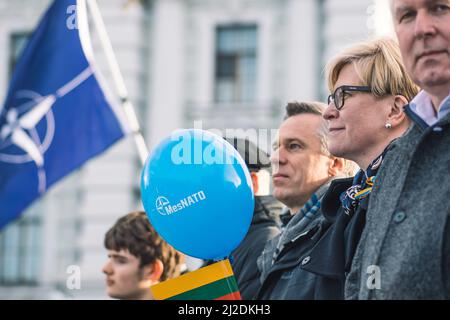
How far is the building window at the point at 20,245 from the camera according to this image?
1449 cm

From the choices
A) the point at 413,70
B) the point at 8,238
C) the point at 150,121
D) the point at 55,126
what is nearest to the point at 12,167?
the point at 55,126

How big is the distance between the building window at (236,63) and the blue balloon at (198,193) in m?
11.1

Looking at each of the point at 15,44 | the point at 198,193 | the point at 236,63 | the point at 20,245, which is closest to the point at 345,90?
the point at 198,193

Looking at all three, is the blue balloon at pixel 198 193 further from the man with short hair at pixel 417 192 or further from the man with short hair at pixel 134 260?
the man with short hair at pixel 134 260

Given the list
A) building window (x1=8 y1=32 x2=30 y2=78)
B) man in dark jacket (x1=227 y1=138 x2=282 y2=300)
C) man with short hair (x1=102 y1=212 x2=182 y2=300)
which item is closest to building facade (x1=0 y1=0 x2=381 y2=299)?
building window (x1=8 y1=32 x2=30 y2=78)

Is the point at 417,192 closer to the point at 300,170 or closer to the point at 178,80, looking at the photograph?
the point at 300,170

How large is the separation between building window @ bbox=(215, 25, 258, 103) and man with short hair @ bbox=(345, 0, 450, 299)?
38.5 feet

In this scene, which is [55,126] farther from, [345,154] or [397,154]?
[397,154]

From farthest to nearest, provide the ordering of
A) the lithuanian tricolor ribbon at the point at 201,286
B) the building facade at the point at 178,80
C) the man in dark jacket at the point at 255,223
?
the building facade at the point at 178,80, the man in dark jacket at the point at 255,223, the lithuanian tricolor ribbon at the point at 201,286

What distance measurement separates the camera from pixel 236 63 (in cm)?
1417

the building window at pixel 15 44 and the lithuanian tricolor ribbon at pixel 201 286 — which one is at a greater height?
the building window at pixel 15 44

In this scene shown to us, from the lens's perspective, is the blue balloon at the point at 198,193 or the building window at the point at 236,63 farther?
the building window at the point at 236,63

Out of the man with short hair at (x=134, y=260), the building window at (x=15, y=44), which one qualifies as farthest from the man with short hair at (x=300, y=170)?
the building window at (x=15, y=44)

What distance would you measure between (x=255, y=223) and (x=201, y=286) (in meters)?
1.51
